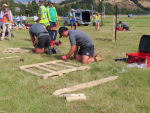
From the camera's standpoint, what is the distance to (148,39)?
517 cm

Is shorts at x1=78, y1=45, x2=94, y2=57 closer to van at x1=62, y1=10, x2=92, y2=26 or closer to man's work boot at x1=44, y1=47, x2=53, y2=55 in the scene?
man's work boot at x1=44, y1=47, x2=53, y2=55

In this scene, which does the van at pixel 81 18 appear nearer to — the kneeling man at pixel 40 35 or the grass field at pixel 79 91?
the kneeling man at pixel 40 35

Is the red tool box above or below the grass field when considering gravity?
above

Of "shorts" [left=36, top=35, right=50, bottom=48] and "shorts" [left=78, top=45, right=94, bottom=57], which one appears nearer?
"shorts" [left=78, top=45, right=94, bottom=57]

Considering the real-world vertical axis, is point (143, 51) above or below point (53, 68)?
above

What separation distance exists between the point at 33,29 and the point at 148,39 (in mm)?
4287

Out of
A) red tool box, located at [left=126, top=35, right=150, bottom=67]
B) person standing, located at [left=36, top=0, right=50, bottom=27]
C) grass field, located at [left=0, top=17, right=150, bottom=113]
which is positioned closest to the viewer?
grass field, located at [left=0, top=17, right=150, bottom=113]

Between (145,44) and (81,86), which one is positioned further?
(145,44)

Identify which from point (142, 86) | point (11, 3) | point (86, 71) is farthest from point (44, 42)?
point (11, 3)

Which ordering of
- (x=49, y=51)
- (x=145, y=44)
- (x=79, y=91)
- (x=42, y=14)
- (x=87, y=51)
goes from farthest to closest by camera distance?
(x=42, y=14) < (x=49, y=51) < (x=87, y=51) < (x=145, y=44) < (x=79, y=91)

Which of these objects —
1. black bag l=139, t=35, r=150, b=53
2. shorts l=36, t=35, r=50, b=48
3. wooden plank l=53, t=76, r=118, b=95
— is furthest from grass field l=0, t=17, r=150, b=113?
shorts l=36, t=35, r=50, b=48

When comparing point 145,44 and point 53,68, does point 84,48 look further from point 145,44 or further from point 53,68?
point 145,44

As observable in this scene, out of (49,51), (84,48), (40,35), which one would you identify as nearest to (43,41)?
(40,35)

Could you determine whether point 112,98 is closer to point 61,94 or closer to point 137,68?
point 61,94
